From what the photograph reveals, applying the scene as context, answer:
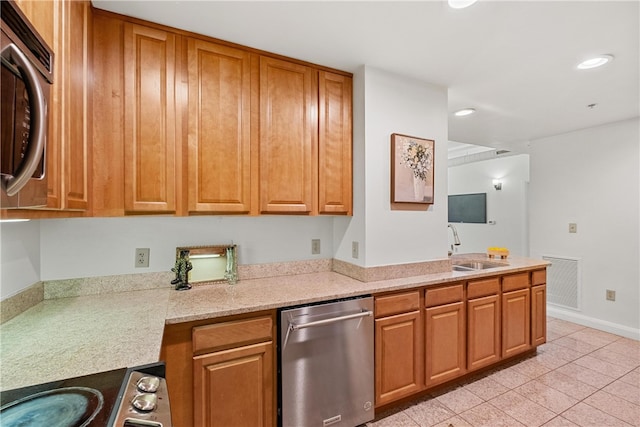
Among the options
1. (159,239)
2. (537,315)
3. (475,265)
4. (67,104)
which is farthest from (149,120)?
(537,315)

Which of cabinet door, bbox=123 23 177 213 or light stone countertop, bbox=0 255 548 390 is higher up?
cabinet door, bbox=123 23 177 213

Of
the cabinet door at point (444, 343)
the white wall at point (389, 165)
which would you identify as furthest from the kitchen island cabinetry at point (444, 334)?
the white wall at point (389, 165)

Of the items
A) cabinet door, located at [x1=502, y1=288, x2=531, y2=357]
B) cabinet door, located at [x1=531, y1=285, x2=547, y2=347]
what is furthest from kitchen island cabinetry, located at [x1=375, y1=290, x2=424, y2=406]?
cabinet door, located at [x1=531, y1=285, x2=547, y2=347]

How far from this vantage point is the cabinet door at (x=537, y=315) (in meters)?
2.83

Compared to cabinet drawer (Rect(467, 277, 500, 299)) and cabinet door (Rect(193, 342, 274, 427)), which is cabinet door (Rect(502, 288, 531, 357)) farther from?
cabinet door (Rect(193, 342, 274, 427))

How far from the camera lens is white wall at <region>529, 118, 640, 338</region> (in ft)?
11.1

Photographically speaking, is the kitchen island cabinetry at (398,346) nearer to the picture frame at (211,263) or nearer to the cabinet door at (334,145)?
the cabinet door at (334,145)

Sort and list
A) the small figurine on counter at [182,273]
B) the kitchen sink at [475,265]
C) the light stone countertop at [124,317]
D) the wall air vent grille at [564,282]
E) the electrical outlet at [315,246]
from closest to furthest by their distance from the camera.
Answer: the light stone countertop at [124,317], the small figurine on counter at [182,273], the electrical outlet at [315,246], the kitchen sink at [475,265], the wall air vent grille at [564,282]

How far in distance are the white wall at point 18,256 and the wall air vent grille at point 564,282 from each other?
17.3 ft

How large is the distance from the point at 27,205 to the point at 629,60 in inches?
134

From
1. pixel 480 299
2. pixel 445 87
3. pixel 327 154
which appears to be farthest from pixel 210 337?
pixel 445 87

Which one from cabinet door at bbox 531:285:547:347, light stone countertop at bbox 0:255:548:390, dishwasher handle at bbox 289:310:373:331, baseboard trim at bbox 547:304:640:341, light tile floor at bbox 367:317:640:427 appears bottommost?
light tile floor at bbox 367:317:640:427

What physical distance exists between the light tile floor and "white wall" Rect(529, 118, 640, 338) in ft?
2.33

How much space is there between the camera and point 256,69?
198 cm
